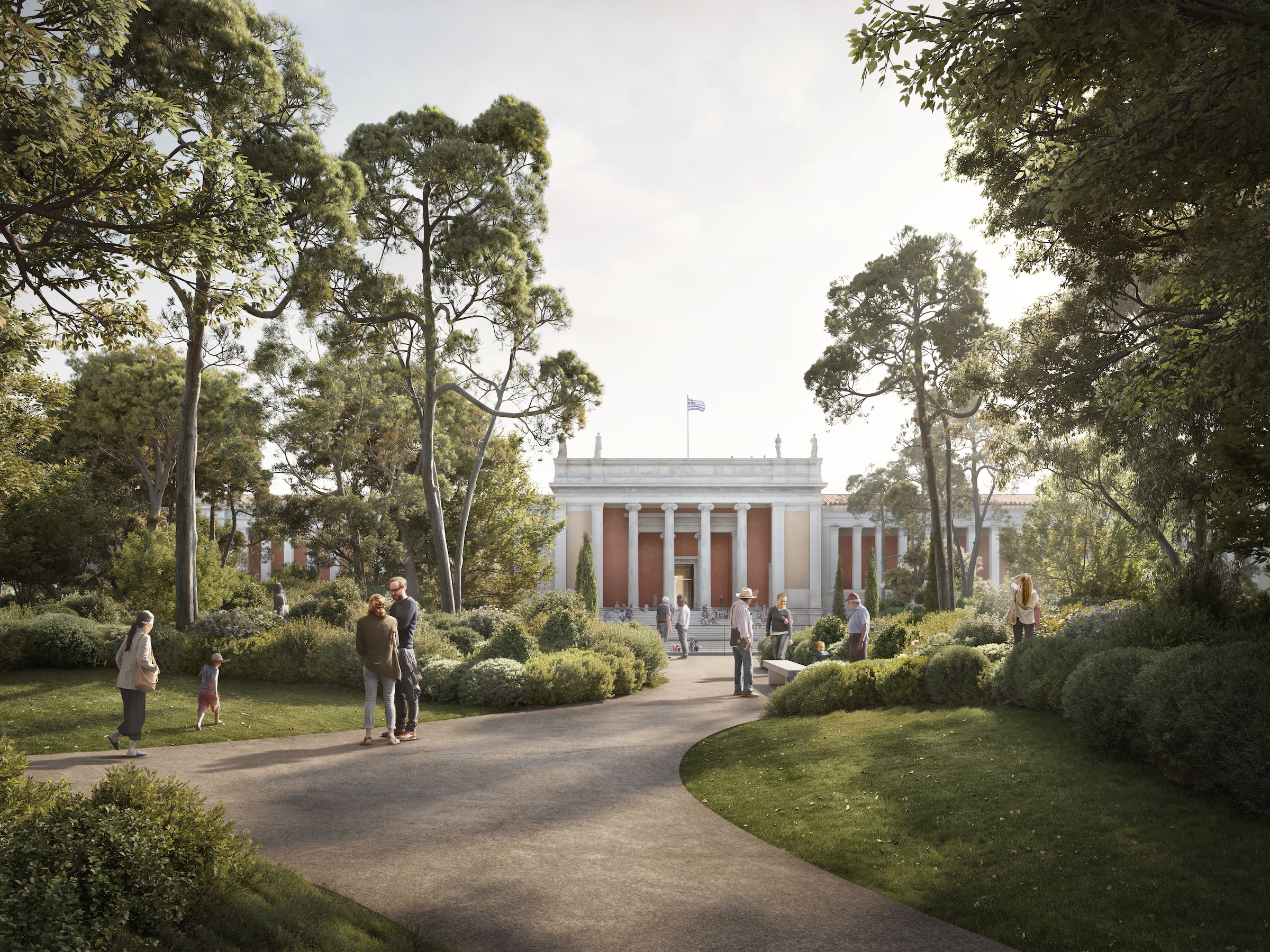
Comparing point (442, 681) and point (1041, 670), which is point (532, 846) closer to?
point (1041, 670)

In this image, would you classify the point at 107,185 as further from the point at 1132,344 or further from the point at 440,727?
the point at 1132,344

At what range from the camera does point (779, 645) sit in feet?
53.9

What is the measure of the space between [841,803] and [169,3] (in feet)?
51.0

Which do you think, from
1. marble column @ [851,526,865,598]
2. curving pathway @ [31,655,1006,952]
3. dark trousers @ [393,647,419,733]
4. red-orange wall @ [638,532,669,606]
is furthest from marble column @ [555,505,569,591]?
curving pathway @ [31,655,1006,952]

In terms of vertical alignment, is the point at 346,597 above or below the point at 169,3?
below

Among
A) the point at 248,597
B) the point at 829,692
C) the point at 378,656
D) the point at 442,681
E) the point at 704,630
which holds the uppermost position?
the point at 378,656

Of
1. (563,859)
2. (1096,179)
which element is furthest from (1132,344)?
(563,859)

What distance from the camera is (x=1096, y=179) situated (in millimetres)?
4801

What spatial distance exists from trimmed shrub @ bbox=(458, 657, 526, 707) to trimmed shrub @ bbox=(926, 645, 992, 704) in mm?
5606

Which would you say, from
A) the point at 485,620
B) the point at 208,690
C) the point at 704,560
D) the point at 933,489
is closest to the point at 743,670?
the point at 485,620

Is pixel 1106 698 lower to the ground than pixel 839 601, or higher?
higher

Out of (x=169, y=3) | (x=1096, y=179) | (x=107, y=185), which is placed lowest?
(x=1096, y=179)

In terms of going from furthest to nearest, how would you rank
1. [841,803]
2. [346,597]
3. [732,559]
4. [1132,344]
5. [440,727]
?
1. [732,559]
2. [346,597]
3. [1132,344]
4. [440,727]
5. [841,803]

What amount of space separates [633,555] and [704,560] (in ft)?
13.3
